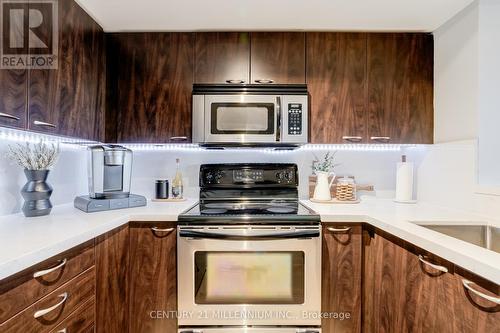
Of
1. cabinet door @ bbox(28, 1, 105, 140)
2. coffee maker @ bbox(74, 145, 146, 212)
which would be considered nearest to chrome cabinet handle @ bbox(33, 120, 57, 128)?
cabinet door @ bbox(28, 1, 105, 140)

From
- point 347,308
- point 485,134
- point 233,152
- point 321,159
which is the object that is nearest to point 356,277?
point 347,308

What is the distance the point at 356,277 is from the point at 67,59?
2.02m

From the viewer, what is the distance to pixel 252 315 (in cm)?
160

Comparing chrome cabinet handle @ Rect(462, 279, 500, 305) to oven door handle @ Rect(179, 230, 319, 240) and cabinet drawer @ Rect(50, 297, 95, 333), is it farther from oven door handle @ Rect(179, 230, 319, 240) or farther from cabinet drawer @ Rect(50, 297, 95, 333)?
cabinet drawer @ Rect(50, 297, 95, 333)

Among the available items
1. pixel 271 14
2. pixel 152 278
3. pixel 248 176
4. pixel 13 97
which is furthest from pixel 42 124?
pixel 271 14

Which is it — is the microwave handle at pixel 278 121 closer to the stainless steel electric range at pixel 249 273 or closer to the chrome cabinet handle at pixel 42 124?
the stainless steel electric range at pixel 249 273

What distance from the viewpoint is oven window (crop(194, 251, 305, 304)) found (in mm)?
1608

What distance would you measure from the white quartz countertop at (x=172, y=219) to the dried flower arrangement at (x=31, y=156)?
27 centimetres

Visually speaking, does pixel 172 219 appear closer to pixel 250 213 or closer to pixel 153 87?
pixel 250 213

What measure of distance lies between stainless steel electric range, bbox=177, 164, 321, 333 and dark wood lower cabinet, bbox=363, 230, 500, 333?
29 centimetres

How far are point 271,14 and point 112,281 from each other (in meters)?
1.79

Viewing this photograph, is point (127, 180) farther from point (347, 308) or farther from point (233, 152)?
point (347, 308)

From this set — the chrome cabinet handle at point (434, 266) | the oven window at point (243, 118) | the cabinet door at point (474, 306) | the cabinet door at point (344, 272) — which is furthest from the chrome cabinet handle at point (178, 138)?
the cabinet door at point (474, 306)

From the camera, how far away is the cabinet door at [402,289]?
106cm
